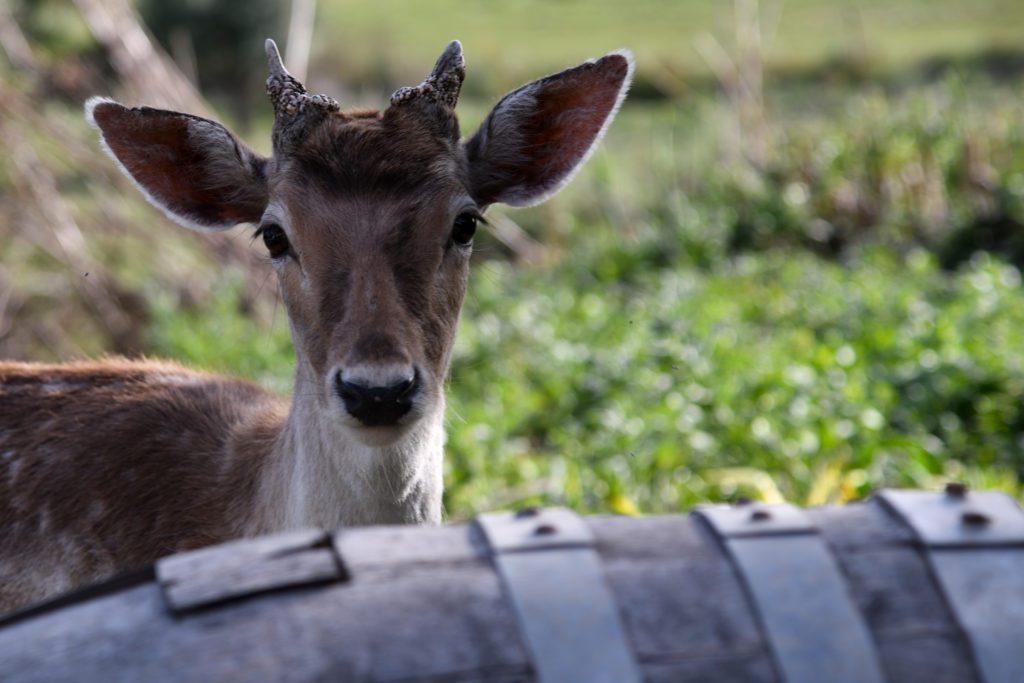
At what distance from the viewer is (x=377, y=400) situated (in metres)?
3.34

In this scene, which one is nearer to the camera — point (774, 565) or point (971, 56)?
point (774, 565)

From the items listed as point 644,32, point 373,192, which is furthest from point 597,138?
point 644,32

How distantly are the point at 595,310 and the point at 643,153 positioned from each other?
6153mm

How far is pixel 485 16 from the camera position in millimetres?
20094

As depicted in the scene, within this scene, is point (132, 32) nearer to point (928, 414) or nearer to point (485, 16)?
point (928, 414)

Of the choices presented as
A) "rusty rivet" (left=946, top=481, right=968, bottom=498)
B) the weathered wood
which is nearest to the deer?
the weathered wood

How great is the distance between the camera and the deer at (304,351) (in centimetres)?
366

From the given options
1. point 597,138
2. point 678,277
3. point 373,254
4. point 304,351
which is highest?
point 678,277

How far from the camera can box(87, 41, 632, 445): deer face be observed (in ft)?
11.4

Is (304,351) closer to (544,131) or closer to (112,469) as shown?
(112,469)

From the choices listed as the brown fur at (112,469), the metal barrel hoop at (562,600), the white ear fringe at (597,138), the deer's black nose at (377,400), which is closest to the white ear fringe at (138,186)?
the brown fur at (112,469)

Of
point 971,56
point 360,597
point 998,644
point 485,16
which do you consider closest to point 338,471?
point 360,597

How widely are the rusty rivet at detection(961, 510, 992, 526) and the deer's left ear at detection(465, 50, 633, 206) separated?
7.54ft

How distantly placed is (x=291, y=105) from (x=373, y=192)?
1.33 feet
